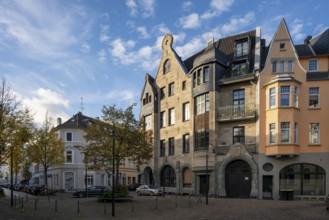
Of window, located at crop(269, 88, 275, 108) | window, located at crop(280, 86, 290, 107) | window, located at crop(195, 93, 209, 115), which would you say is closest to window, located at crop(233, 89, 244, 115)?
window, located at crop(195, 93, 209, 115)

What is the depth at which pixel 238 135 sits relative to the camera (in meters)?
35.2

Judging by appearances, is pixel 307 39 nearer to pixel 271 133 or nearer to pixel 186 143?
pixel 271 133

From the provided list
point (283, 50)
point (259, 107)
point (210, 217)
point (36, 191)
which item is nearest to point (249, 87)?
point (259, 107)

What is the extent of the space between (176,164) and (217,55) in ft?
46.6

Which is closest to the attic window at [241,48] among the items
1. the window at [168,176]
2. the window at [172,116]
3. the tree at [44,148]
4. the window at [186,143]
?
the window at [172,116]

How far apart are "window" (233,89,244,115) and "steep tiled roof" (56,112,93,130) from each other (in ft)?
96.2

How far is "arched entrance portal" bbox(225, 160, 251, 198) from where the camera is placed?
33.8 meters

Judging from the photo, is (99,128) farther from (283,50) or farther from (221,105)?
(283,50)

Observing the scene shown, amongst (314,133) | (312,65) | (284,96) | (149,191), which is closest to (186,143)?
(149,191)

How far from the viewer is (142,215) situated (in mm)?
20000

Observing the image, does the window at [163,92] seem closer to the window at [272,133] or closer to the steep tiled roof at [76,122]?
the window at [272,133]

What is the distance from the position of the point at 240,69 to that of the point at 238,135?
23.8ft

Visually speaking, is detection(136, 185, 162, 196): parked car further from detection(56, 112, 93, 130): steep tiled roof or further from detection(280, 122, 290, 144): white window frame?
detection(56, 112, 93, 130): steep tiled roof

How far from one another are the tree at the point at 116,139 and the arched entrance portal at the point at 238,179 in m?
9.35
